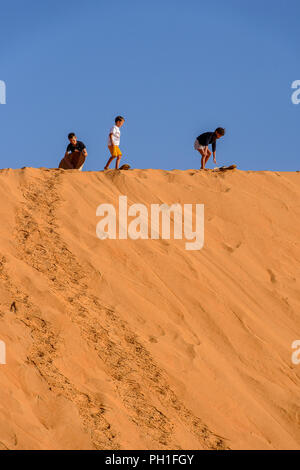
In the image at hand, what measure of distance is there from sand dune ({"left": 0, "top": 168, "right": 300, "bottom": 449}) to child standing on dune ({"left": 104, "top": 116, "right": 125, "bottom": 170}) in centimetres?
82

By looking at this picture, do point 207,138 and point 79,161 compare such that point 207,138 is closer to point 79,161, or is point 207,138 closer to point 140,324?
point 79,161

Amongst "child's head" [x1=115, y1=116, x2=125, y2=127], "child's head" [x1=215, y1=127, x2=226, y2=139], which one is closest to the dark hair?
"child's head" [x1=215, y1=127, x2=226, y2=139]

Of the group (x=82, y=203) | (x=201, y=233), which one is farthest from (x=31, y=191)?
(x=201, y=233)

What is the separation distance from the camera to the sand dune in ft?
18.2

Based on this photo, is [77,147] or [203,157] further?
[203,157]

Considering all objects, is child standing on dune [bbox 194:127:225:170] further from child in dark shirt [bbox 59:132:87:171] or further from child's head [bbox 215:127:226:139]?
child in dark shirt [bbox 59:132:87:171]

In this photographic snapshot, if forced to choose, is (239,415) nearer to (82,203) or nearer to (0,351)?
(0,351)

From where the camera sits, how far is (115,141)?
34.0 feet

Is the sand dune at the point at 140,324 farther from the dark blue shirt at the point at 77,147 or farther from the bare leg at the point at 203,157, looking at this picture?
the bare leg at the point at 203,157

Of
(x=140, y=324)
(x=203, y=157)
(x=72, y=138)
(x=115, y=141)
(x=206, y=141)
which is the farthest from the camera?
(x=203, y=157)

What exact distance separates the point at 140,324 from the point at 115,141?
4257 millimetres

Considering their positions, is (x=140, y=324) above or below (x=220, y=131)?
below

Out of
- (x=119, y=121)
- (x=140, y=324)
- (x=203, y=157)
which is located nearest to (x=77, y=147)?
(x=119, y=121)

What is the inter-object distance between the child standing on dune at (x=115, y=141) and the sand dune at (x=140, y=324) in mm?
817
